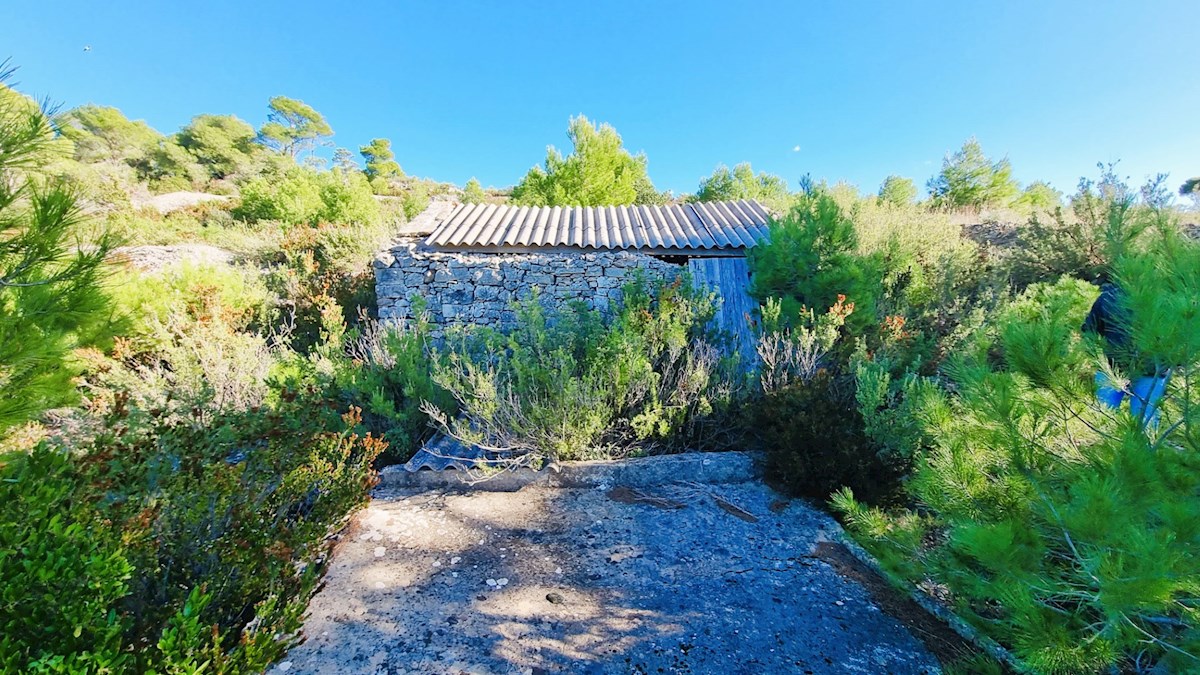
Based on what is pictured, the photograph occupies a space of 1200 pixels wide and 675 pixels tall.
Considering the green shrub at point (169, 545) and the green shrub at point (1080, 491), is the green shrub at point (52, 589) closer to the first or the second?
the green shrub at point (169, 545)

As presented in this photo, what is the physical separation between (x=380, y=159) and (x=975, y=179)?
132 ft

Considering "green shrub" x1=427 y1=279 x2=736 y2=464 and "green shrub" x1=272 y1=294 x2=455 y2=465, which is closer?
"green shrub" x1=427 y1=279 x2=736 y2=464

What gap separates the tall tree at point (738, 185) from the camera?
21219mm

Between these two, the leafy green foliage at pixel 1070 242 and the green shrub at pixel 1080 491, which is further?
the leafy green foliage at pixel 1070 242

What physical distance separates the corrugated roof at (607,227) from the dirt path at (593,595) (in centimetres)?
516

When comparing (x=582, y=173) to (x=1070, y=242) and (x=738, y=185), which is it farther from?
(x=1070, y=242)

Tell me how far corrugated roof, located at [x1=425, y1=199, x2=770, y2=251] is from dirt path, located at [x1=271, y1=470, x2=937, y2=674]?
516 centimetres

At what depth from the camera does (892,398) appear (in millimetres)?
3811

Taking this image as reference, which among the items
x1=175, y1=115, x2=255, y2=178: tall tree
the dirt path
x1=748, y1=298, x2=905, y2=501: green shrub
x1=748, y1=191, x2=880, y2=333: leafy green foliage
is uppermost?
x1=175, y1=115, x2=255, y2=178: tall tree

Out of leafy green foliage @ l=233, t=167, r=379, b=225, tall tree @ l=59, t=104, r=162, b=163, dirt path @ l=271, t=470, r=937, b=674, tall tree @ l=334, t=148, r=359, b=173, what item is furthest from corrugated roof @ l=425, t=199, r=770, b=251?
tall tree @ l=334, t=148, r=359, b=173

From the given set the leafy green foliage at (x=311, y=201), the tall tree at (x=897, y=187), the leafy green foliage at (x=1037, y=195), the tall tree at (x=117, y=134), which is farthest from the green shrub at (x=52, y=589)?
the tall tree at (x=117, y=134)

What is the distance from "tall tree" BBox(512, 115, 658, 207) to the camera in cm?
1697

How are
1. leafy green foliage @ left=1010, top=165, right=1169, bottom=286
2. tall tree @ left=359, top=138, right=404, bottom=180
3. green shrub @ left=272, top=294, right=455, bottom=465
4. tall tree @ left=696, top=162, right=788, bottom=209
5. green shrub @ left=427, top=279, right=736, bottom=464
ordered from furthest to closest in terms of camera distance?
tall tree @ left=359, top=138, right=404, bottom=180 < tall tree @ left=696, top=162, right=788, bottom=209 < leafy green foliage @ left=1010, top=165, right=1169, bottom=286 < green shrub @ left=272, top=294, right=455, bottom=465 < green shrub @ left=427, top=279, right=736, bottom=464

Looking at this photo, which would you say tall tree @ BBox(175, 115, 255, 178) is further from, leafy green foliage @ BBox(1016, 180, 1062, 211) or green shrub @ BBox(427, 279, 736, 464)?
leafy green foliage @ BBox(1016, 180, 1062, 211)
